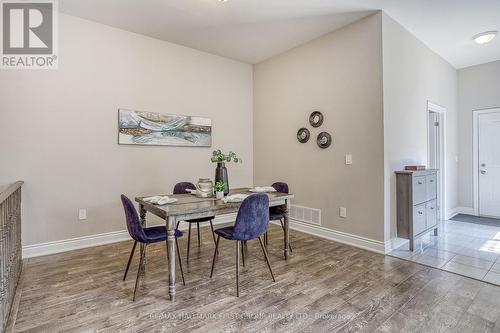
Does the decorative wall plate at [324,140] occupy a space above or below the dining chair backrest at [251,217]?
above

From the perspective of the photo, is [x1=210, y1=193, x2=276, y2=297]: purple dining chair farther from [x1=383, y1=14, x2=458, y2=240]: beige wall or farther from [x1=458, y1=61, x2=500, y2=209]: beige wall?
[x1=458, y1=61, x2=500, y2=209]: beige wall

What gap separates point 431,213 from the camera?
365 centimetres

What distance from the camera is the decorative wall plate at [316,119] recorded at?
393 cm

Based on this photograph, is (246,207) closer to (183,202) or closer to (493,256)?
(183,202)

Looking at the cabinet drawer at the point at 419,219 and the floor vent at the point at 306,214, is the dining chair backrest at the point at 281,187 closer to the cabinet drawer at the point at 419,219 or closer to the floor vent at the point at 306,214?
the floor vent at the point at 306,214

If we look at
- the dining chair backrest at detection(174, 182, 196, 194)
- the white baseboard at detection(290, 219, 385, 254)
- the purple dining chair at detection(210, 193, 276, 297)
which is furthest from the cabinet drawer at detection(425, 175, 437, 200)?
the dining chair backrest at detection(174, 182, 196, 194)

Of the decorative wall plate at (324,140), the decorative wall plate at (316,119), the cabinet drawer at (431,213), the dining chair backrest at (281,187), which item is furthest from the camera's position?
the decorative wall plate at (316,119)

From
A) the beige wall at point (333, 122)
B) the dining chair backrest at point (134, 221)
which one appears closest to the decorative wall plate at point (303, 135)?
the beige wall at point (333, 122)

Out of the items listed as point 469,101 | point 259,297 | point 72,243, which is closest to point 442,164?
point 469,101

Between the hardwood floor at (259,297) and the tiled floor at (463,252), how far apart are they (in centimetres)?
22

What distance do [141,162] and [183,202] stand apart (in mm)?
1639

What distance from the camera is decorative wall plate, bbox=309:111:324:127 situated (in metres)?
3.93

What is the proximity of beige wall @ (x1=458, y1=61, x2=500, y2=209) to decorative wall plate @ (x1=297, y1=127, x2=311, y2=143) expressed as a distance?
3.52 m

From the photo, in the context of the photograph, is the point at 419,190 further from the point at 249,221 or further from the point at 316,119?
the point at 249,221
